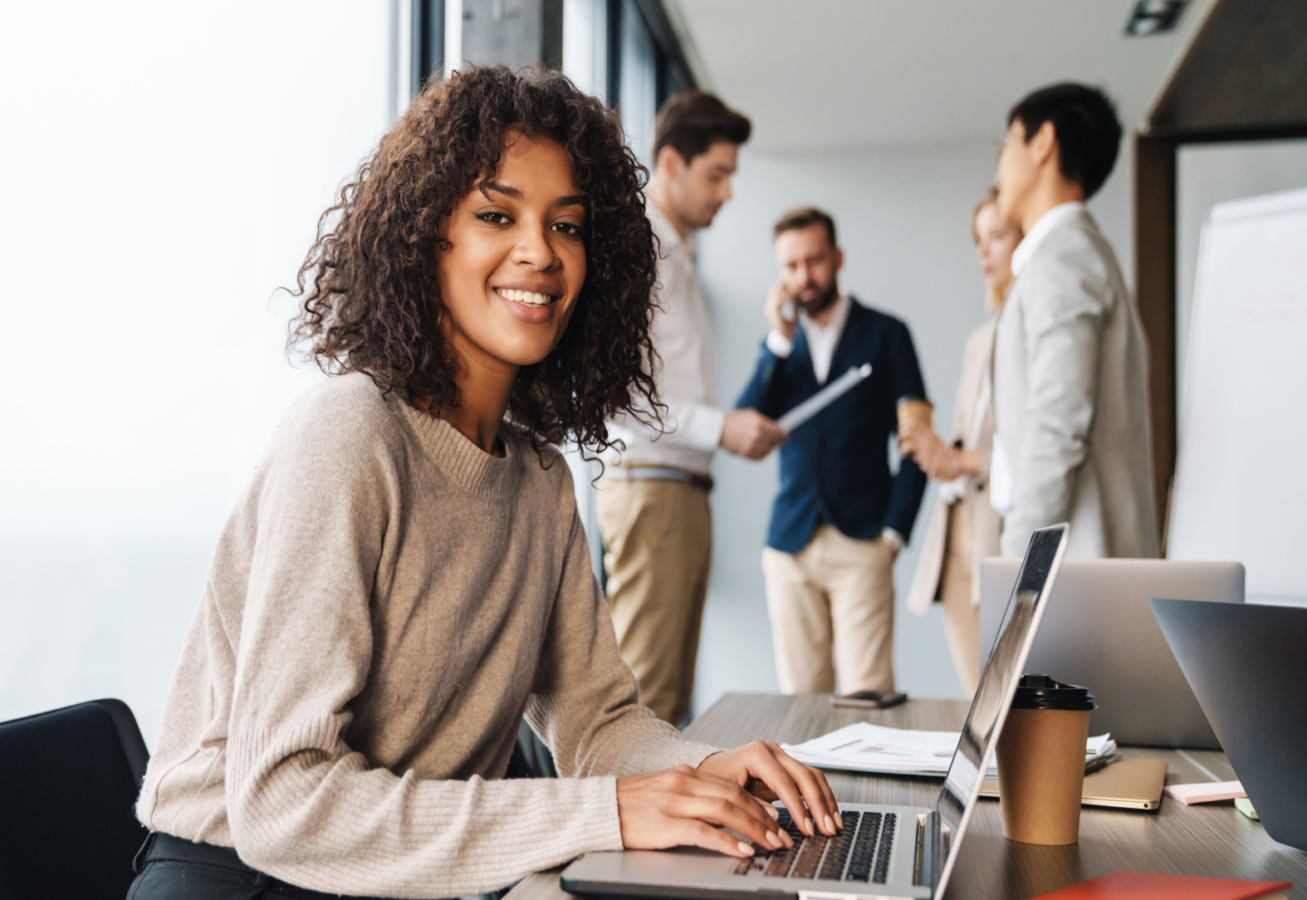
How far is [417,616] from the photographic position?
997mm

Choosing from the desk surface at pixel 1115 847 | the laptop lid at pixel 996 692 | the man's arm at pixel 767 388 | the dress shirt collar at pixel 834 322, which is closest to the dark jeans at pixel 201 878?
the desk surface at pixel 1115 847

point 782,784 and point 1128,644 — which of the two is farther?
point 1128,644

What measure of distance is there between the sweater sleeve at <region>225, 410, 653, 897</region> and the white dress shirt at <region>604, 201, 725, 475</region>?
1.62m

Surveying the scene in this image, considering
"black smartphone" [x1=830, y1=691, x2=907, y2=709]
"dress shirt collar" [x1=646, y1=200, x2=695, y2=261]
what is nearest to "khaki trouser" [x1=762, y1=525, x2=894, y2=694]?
"dress shirt collar" [x1=646, y1=200, x2=695, y2=261]

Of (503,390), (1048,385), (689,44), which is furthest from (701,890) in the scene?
(689,44)

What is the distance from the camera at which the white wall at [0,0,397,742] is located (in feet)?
3.92

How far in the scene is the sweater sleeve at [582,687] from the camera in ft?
3.85

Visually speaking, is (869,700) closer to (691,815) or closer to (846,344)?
(691,815)

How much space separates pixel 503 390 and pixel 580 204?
22cm

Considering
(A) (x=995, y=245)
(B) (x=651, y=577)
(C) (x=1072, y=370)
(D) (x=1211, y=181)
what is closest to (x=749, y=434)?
(B) (x=651, y=577)

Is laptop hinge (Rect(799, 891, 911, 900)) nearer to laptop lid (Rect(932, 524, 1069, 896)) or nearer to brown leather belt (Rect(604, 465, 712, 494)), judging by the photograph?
laptop lid (Rect(932, 524, 1069, 896))

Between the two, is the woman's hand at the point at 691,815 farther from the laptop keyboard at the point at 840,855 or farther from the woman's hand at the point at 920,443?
the woman's hand at the point at 920,443

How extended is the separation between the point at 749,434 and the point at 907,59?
7.74 feet

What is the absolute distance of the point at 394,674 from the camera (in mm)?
982
